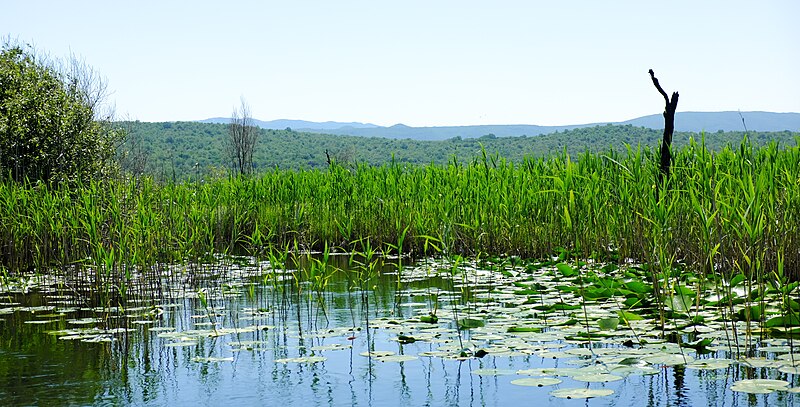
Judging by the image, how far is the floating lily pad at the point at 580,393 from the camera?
11.4 ft

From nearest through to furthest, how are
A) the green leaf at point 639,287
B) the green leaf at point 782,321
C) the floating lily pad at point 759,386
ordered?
1. the floating lily pad at point 759,386
2. the green leaf at point 782,321
3. the green leaf at point 639,287

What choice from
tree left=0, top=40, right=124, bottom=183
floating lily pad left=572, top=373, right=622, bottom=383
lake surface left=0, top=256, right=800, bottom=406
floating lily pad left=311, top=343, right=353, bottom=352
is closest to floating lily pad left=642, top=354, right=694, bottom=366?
lake surface left=0, top=256, right=800, bottom=406

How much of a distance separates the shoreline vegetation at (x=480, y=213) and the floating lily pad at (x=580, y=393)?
1442 millimetres

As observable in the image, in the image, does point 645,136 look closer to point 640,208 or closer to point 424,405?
point 640,208

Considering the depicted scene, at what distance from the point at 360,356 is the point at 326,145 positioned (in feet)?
201

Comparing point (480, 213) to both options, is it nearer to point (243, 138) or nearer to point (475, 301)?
point (475, 301)

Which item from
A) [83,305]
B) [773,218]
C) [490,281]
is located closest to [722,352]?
[773,218]

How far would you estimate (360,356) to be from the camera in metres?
4.53

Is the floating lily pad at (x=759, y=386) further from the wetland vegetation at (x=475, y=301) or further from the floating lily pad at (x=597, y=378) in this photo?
the floating lily pad at (x=597, y=378)

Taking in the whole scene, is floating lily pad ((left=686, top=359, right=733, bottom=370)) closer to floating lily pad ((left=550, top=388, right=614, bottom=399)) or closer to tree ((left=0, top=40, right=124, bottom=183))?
floating lily pad ((left=550, top=388, right=614, bottom=399))

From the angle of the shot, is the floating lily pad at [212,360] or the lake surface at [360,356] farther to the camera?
the floating lily pad at [212,360]

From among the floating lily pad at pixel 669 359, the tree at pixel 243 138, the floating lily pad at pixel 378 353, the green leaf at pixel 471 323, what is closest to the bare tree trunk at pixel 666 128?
the green leaf at pixel 471 323

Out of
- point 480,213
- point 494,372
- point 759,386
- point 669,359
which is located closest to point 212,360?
point 494,372

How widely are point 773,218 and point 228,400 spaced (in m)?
4.00
